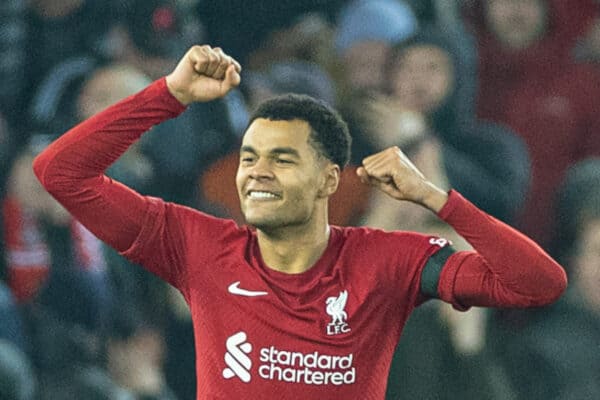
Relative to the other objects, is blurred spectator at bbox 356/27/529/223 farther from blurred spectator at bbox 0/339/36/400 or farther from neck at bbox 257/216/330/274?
neck at bbox 257/216/330/274

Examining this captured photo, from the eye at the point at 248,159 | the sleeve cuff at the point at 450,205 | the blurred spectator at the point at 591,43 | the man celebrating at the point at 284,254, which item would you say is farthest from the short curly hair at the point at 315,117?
the blurred spectator at the point at 591,43

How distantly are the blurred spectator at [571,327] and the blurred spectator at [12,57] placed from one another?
6.83 feet

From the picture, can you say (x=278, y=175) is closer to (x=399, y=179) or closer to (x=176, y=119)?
(x=399, y=179)

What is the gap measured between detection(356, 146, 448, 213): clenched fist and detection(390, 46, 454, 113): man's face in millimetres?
2157

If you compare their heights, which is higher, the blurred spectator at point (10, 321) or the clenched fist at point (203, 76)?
→ the clenched fist at point (203, 76)

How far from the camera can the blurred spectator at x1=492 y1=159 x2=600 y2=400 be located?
17.0 ft

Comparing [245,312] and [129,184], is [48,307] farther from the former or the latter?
[245,312]

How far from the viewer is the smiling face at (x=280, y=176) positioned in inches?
126

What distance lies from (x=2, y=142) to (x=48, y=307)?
65 cm

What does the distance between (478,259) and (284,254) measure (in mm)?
464

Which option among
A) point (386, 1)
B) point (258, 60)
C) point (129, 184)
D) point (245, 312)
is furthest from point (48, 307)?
point (245, 312)

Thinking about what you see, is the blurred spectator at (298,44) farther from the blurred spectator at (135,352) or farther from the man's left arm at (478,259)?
the man's left arm at (478,259)

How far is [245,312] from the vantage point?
322 cm

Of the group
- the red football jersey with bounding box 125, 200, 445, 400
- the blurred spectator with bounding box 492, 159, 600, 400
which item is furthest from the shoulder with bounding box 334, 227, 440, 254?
the blurred spectator with bounding box 492, 159, 600, 400
